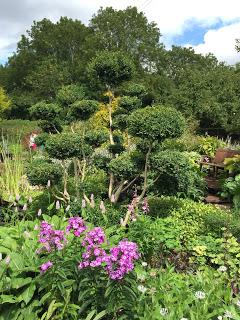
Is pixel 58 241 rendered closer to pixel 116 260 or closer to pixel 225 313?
pixel 116 260

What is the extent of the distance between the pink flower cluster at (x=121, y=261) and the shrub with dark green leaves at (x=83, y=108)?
309 centimetres

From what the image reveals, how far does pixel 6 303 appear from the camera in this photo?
313 cm

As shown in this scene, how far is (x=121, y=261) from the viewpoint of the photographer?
2713 millimetres

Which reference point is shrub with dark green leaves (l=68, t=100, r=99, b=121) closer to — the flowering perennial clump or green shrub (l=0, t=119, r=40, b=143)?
green shrub (l=0, t=119, r=40, b=143)

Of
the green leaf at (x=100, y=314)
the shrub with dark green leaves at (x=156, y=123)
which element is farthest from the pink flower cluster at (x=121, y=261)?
the shrub with dark green leaves at (x=156, y=123)

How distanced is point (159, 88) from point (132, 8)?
8.84m

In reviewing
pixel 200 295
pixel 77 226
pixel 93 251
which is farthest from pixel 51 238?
pixel 200 295

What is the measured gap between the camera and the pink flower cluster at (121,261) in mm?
2713

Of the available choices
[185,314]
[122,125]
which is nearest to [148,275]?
[185,314]

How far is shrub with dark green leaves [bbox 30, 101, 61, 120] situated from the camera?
5957mm

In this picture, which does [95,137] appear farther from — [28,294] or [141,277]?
[28,294]

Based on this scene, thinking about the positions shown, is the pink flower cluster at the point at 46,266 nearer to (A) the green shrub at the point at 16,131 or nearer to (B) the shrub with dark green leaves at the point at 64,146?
(B) the shrub with dark green leaves at the point at 64,146

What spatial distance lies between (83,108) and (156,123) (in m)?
1.33

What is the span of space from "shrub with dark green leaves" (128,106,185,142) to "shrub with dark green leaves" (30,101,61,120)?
1.58m
